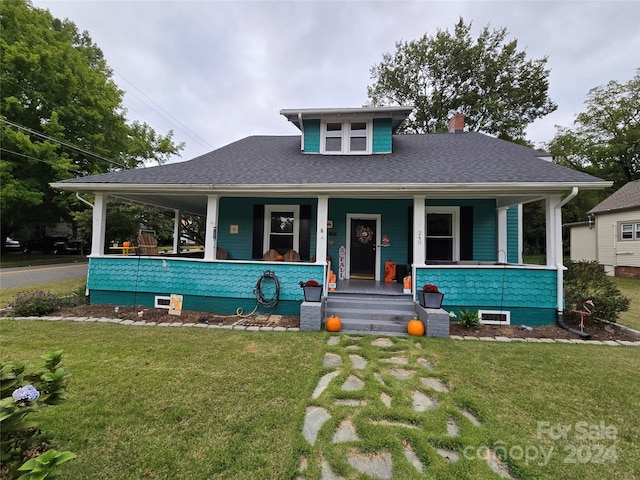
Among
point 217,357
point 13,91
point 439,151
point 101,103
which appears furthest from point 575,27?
point 13,91

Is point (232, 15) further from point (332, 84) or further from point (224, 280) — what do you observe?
point (224, 280)

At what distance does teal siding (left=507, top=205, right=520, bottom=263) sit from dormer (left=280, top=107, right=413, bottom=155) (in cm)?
386

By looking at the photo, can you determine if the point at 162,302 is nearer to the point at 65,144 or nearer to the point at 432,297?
the point at 432,297

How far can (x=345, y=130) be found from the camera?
8.05 m

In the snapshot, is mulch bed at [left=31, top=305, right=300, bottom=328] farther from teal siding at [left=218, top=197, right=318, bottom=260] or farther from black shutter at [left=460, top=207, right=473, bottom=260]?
black shutter at [left=460, top=207, right=473, bottom=260]

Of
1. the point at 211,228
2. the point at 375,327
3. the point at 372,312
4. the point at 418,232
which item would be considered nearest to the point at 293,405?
the point at 375,327

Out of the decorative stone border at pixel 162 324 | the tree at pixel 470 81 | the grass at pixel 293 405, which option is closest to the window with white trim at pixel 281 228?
the decorative stone border at pixel 162 324

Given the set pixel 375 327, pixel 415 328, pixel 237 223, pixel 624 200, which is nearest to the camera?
pixel 415 328

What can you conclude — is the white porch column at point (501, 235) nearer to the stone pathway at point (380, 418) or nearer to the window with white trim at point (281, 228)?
the stone pathway at point (380, 418)

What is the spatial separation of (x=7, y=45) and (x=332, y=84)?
16064 mm

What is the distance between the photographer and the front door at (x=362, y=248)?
7570 mm

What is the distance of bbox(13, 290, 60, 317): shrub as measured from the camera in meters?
5.33

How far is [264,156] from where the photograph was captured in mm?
8000

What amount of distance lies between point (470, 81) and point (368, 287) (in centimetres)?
2071
